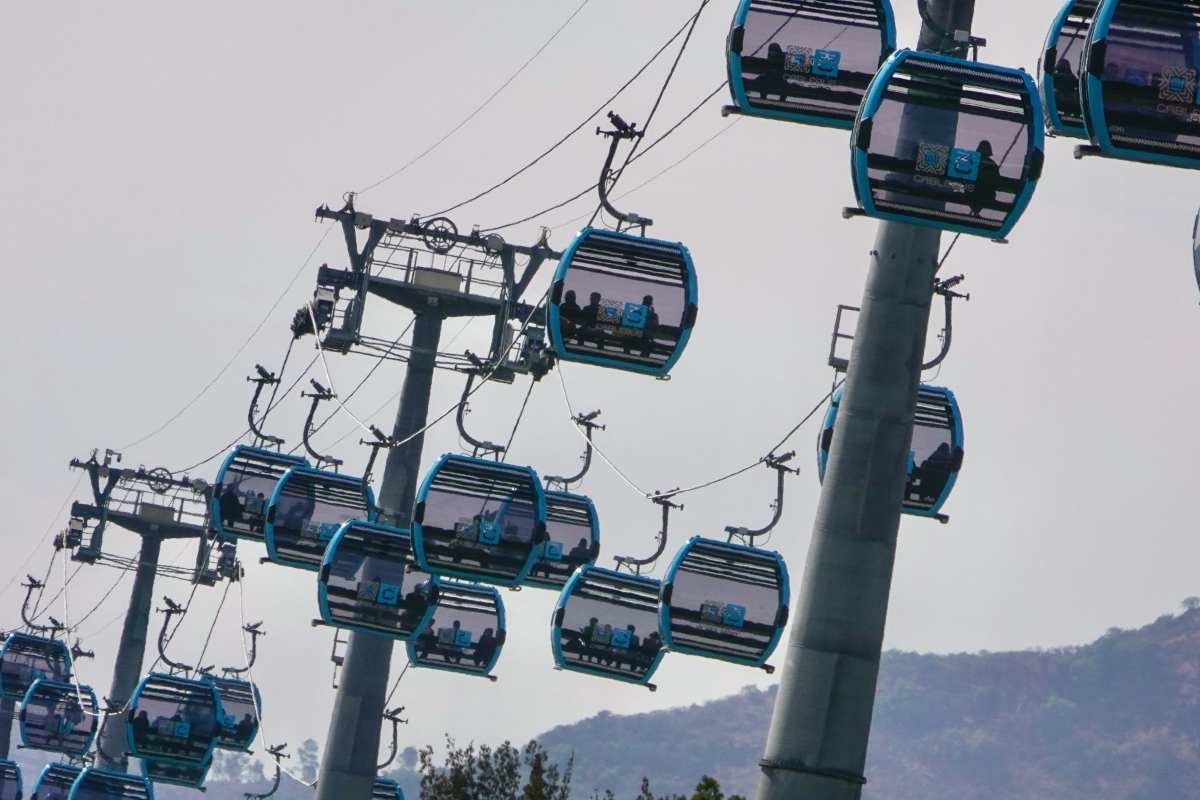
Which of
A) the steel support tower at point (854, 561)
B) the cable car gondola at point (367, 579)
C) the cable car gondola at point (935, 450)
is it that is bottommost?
the steel support tower at point (854, 561)

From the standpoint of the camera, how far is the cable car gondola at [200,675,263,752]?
40812 mm

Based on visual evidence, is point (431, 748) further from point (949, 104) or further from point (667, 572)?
point (949, 104)

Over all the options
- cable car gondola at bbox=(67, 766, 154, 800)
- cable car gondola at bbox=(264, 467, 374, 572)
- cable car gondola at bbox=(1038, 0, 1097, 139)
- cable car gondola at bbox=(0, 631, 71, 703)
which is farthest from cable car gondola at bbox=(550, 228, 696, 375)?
cable car gondola at bbox=(0, 631, 71, 703)

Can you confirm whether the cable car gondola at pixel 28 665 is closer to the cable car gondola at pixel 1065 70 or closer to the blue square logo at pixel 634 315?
the blue square logo at pixel 634 315

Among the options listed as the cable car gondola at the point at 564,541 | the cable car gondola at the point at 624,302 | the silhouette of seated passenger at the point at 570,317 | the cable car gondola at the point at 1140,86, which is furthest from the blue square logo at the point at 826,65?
the cable car gondola at the point at 564,541

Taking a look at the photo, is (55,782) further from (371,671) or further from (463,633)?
(463,633)

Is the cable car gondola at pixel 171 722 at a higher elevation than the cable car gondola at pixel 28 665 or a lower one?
lower

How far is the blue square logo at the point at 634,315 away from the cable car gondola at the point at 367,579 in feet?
26.0

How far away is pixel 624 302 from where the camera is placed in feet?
65.3

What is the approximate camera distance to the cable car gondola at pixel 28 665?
5581 centimetres

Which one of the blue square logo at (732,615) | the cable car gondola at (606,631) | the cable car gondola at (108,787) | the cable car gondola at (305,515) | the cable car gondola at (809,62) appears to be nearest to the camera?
the cable car gondola at (809,62)

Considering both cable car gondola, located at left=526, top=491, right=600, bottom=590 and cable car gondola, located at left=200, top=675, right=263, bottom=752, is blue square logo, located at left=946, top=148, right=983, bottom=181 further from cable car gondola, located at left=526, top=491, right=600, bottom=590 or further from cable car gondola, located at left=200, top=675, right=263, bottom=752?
cable car gondola, located at left=200, top=675, right=263, bottom=752

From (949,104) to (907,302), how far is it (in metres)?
1.33

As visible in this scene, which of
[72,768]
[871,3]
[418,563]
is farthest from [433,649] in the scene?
[72,768]
